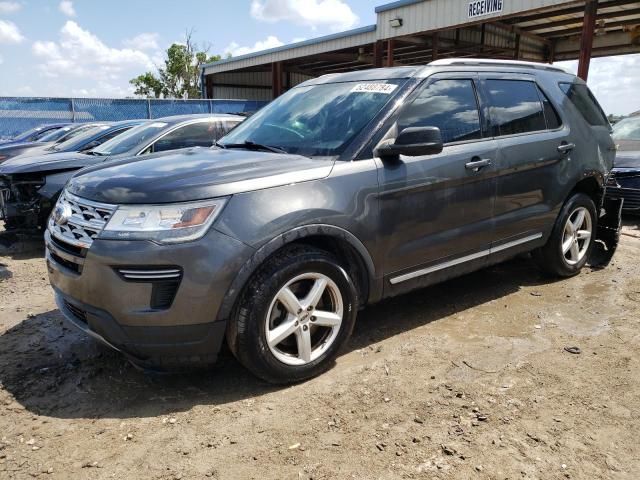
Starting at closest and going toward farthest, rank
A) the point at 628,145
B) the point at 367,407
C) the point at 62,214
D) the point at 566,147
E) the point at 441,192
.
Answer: the point at 367,407
the point at 62,214
the point at 441,192
the point at 566,147
the point at 628,145

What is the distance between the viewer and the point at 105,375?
3148mm

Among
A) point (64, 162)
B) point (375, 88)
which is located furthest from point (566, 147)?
point (64, 162)

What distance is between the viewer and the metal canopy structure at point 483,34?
11.9 m

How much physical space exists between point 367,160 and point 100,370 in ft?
6.85

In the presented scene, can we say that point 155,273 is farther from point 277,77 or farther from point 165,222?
point 277,77

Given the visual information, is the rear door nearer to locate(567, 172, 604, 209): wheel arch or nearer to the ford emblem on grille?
locate(567, 172, 604, 209): wheel arch

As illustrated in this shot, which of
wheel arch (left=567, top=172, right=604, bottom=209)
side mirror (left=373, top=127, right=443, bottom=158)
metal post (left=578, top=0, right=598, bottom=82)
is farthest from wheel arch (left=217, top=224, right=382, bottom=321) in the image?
metal post (left=578, top=0, right=598, bottom=82)

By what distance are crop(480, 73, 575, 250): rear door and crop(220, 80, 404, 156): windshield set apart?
1.01 metres

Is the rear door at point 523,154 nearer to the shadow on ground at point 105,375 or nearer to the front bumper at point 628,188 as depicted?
the shadow on ground at point 105,375

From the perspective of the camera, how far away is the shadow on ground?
284cm

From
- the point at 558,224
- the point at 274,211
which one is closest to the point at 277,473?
the point at 274,211

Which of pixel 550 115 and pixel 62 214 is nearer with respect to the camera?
pixel 62 214

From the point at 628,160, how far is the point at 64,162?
25.2ft

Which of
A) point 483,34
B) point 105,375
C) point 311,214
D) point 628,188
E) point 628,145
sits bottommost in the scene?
point 105,375
